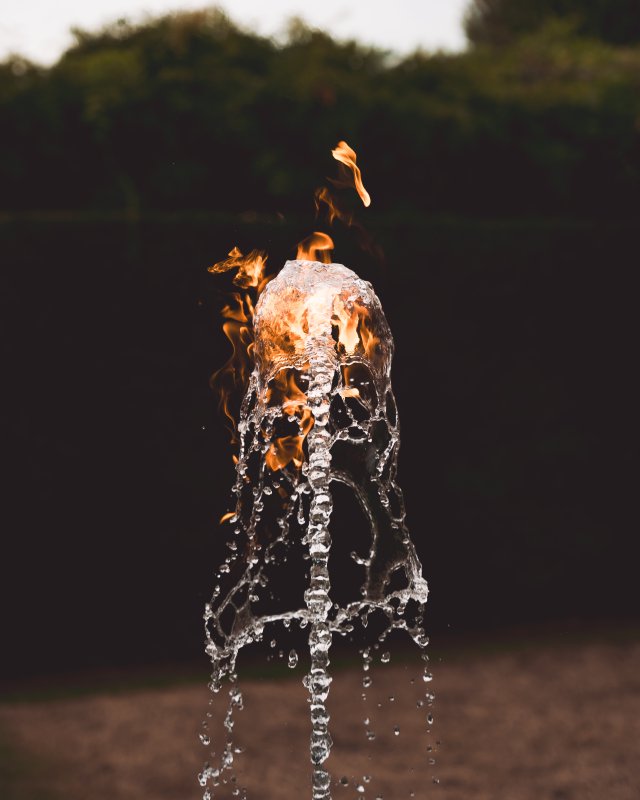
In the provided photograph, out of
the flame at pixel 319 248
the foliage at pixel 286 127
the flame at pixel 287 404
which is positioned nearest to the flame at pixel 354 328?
the flame at pixel 319 248

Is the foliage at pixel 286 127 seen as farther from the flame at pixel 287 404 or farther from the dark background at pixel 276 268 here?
the flame at pixel 287 404

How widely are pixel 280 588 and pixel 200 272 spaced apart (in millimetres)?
1711

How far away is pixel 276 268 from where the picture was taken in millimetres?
5156

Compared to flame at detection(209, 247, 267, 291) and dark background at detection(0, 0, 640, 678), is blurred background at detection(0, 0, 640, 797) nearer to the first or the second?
dark background at detection(0, 0, 640, 678)

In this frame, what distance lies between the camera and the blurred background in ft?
17.3

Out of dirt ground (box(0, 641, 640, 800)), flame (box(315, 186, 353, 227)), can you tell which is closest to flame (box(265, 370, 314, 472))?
flame (box(315, 186, 353, 227))
